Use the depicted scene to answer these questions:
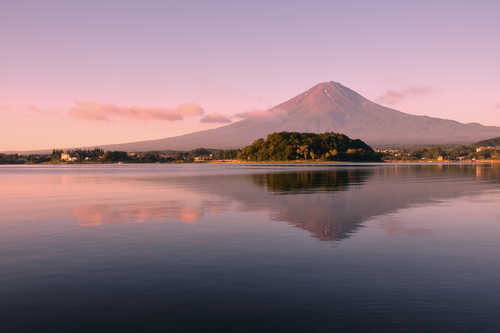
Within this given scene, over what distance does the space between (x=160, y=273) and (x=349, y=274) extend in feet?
23.0

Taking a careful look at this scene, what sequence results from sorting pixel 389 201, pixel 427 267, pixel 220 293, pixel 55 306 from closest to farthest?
pixel 55 306 < pixel 220 293 < pixel 427 267 < pixel 389 201

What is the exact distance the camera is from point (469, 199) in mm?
40969

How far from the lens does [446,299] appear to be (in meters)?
12.5

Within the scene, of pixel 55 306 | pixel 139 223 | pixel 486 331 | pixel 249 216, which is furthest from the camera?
pixel 249 216

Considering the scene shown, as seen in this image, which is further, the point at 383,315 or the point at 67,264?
the point at 67,264

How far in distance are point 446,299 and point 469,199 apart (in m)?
32.6

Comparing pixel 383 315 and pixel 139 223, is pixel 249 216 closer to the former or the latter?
pixel 139 223

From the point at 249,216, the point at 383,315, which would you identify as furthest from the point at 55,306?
the point at 249,216

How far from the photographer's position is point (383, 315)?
11.4 m

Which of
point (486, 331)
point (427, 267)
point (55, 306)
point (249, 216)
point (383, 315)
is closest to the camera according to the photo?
point (486, 331)

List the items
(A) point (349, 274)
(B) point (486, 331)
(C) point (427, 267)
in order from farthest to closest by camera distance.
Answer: (C) point (427, 267)
(A) point (349, 274)
(B) point (486, 331)

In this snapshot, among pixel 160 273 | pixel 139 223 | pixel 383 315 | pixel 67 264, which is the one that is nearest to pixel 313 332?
pixel 383 315

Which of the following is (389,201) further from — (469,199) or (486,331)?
(486,331)

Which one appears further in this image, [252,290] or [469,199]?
[469,199]
